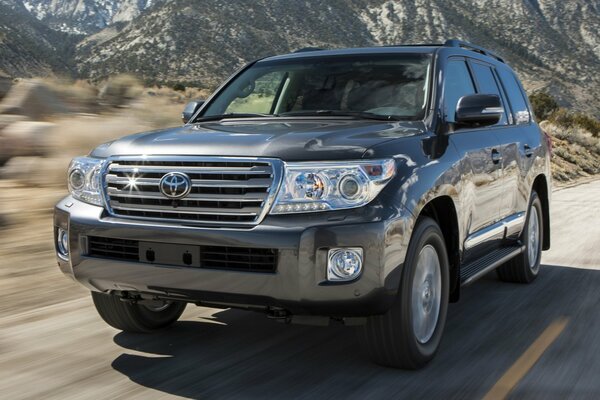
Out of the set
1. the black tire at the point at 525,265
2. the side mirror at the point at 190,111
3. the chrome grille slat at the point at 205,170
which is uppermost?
the side mirror at the point at 190,111

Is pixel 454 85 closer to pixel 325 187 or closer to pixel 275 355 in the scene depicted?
pixel 325 187

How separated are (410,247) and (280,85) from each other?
7.06 feet

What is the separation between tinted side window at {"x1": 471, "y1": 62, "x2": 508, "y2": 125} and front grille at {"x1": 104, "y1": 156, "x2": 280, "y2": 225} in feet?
8.83

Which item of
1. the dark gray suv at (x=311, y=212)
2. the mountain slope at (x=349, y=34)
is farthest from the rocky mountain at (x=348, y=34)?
the dark gray suv at (x=311, y=212)

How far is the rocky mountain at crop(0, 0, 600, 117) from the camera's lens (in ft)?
269

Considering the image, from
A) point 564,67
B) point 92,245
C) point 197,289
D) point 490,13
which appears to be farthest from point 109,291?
point 490,13

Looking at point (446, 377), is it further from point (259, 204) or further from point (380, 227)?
point (259, 204)

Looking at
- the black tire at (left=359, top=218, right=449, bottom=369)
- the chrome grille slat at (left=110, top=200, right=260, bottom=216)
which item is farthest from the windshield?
the chrome grille slat at (left=110, top=200, right=260, bottom=216)

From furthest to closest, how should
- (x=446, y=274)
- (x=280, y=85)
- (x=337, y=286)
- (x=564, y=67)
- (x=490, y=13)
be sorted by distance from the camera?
(x=490, y=13), (x=564, y=67), (x=280, y=85), (x=446, y=274), (x=337, y=286)

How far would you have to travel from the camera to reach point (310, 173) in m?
4.09

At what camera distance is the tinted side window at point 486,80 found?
6.25 meters

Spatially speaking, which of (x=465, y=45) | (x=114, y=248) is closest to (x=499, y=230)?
(x=465, y=45)

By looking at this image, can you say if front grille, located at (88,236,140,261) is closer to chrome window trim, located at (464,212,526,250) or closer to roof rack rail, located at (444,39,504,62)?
chrome window trim, located at (464,212,526,250)

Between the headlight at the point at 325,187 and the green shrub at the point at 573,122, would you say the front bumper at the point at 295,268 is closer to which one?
the headlight at the point at 325,187
